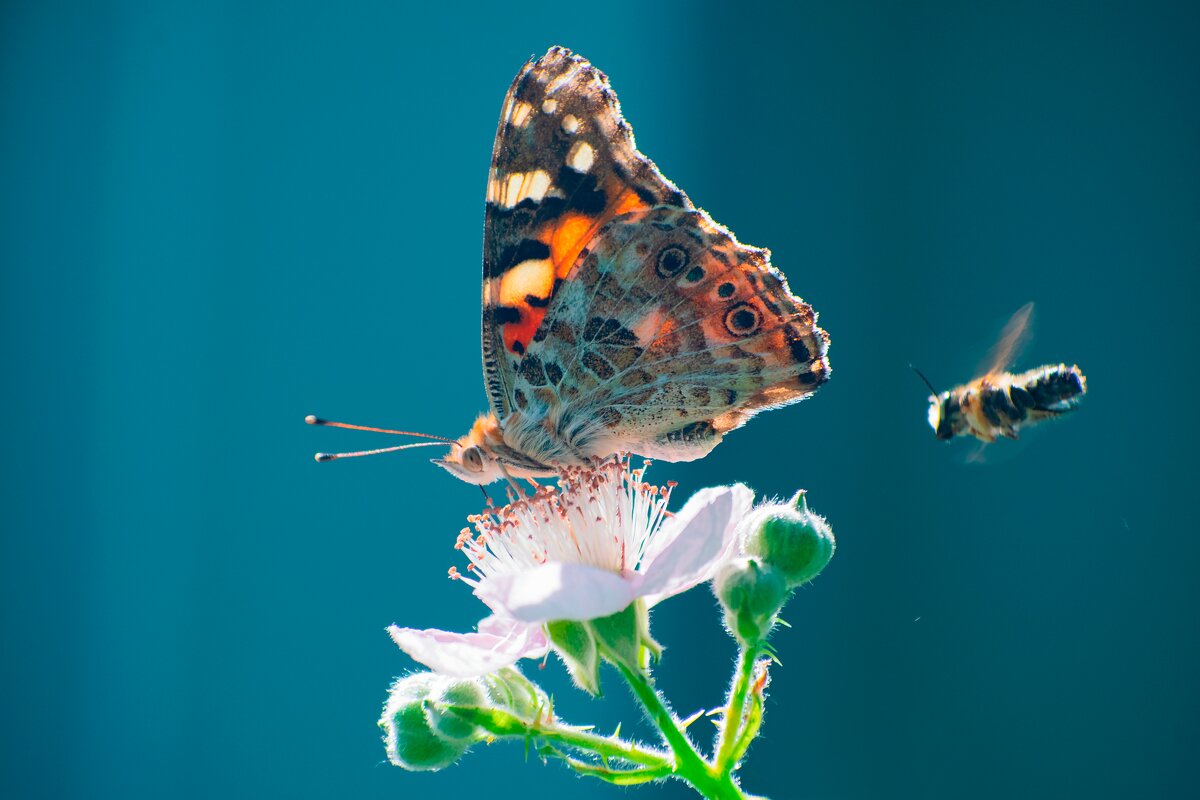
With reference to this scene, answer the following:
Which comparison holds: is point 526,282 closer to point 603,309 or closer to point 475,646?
point 603,309

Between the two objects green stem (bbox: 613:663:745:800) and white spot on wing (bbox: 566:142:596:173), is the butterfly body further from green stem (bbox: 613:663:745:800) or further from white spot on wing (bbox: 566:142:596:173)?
green stem (bbox: 613:663:745:800)

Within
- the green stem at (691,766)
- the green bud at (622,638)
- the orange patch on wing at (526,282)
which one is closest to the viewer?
the green stem at (691,766)

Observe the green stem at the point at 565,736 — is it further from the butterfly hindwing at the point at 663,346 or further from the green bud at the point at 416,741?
the butterfly hindwing at the point at 663,346

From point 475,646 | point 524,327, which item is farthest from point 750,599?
point 524,327

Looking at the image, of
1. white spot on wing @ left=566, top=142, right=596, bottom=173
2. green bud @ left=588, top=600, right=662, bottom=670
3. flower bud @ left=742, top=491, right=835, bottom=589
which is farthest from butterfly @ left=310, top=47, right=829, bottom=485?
green bud @ left=588, top=600, right=662, bottom=670

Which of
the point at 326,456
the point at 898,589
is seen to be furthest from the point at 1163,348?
the point at 326,456

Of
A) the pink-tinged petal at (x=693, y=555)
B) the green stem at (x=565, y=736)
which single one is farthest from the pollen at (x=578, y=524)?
the green stem at (x=565, y=736)
